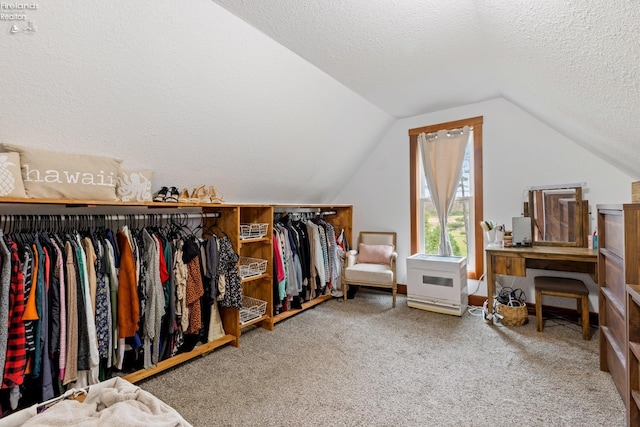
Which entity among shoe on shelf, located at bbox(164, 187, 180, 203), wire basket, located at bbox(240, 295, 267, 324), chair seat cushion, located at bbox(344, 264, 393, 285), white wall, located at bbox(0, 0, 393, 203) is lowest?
wire basket, located at bbox(240, 295, 267, 324)

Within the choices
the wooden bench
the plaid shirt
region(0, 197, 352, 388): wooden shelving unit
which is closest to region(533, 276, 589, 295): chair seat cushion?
the wooden bench

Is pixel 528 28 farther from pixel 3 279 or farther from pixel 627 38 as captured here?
pixel 3 279

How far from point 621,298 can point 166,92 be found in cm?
320

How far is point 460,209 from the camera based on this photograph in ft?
12.9

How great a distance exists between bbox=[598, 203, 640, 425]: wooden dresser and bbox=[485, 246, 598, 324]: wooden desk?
594 mm

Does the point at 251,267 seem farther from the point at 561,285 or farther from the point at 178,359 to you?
the point at 561,285

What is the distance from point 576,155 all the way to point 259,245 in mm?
3474

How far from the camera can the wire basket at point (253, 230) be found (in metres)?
2.98

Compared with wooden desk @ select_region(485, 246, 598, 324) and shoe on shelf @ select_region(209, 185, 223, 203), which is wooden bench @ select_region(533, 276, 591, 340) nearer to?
wooden desk @ select_region(485, 246, 598, 324)

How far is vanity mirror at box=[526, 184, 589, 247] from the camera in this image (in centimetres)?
313

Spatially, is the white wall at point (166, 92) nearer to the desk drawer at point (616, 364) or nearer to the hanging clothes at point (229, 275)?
the hanging clothes at point (229, 275)

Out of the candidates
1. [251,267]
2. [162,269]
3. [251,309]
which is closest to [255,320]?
[251,309]

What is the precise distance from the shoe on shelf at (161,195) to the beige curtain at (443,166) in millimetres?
3066

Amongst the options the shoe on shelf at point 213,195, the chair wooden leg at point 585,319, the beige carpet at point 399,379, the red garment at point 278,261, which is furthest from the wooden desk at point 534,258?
the shoe on shelf at point 213,195
